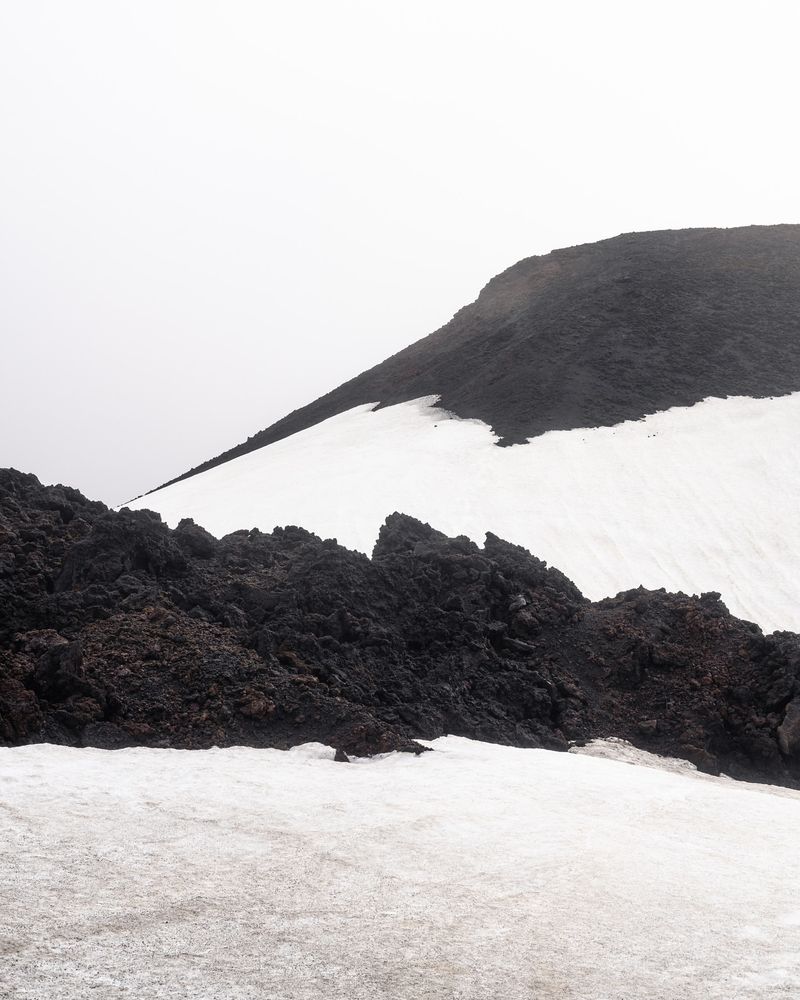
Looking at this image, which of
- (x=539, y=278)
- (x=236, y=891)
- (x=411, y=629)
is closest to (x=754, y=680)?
(x=411, y=629)

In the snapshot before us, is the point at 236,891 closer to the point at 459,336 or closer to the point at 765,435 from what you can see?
the point at 765,435

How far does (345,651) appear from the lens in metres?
9.27

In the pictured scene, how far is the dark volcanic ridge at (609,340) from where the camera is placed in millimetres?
25828

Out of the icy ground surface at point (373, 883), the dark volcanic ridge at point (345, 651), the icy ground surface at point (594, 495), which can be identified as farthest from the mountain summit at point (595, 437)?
the icy ground surface at point (373, 883)

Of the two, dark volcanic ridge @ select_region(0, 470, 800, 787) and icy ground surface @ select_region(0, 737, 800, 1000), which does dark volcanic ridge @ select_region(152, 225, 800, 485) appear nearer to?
dark volcanic ridge @ select_region(0, 470, 800, 787)

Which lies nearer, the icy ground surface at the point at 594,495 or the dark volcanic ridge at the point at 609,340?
the icy ground surface at the point at 594,495

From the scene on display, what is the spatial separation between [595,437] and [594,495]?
340cm

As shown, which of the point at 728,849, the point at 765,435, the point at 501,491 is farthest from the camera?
the point at 765,435

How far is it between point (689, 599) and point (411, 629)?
11.8 feet

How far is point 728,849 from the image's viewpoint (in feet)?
20.9

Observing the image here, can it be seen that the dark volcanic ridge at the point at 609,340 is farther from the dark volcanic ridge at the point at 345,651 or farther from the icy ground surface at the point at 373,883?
the icy ground surface at the point at 373,883

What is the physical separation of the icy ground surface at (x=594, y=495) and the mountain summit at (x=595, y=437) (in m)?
0.06

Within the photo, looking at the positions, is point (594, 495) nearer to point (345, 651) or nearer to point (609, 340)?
point (609, 340)

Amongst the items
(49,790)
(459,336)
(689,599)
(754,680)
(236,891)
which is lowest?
(754,680)
